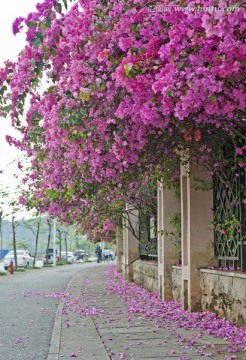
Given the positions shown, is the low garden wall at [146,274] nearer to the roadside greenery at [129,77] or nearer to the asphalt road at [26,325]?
the asphalt road at [26,325]

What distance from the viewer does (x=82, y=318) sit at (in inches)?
404

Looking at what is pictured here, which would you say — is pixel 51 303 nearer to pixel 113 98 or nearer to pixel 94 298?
pixel 94 298

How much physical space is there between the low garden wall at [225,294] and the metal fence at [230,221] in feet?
0.89

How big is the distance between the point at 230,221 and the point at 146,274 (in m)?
8.37

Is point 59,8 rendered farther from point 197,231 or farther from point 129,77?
point 197,231

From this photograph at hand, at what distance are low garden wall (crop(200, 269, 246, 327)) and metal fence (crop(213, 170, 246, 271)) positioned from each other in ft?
0.89

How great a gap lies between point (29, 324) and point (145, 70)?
6102 mm

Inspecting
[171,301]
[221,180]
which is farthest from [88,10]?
[171,301]

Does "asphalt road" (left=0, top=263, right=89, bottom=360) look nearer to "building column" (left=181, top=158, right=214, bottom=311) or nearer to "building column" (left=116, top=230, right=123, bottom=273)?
"building column" (left=181, top=158, right=214, bottom=311)

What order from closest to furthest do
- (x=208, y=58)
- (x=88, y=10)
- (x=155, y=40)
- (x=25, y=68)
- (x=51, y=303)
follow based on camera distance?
1. (x=208, y=58)
2. (x=155, y=40)
3. (x=88, y=10)
4. (x=25, y=68)
5. (x=51, y=303)

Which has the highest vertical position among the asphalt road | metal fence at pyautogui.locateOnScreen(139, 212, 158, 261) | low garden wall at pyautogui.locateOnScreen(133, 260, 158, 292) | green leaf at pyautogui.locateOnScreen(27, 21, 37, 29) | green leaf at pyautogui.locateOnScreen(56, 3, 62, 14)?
green leaf at pyautogui.locateOnScreen(56, 3, 62, 14)

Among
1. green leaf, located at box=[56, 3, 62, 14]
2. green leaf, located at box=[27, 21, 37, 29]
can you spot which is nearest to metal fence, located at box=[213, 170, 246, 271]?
green leaf, located at box=[56, 3, 62, 14]

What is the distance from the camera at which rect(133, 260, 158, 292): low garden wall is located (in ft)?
50.5

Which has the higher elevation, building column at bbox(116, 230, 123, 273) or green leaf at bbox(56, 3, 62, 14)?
green leaf at bbox(56, 3, 62, 14)
